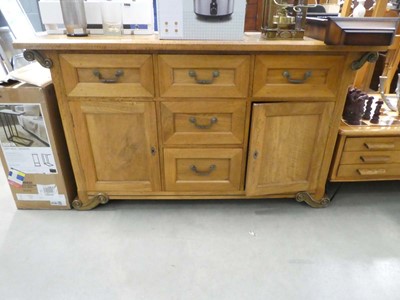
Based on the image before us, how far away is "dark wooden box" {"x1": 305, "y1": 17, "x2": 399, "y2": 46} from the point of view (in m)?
1.08

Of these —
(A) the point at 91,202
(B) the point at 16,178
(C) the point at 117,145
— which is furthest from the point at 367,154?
(B) the point at 16,178

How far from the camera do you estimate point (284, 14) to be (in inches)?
49.3

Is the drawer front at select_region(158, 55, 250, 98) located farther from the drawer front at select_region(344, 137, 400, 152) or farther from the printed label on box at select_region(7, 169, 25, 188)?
the printed label on box at select_region(7, 169, 25, 188)

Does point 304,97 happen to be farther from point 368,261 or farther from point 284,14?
point 368,261

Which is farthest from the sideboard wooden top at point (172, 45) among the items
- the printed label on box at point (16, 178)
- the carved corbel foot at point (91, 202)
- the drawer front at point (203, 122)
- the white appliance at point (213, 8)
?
the carved corbel foot at point (91, 202)

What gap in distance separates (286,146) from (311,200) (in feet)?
1.26

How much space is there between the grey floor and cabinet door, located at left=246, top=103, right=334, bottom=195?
0.63ft

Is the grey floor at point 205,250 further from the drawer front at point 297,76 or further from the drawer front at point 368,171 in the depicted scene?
the drawer front at point 297,76

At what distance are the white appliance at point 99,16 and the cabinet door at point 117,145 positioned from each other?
39 centimetres

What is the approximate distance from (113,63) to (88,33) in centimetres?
30

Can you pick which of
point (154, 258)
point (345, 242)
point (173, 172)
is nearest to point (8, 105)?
point (173, 172)

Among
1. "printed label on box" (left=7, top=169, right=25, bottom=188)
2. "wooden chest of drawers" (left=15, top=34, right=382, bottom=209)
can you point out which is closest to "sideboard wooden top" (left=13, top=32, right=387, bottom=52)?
"wooden chest of drawers" (left=15, top=34, right=382, bottom=209)

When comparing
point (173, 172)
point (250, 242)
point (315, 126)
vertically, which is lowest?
point (250, 242)

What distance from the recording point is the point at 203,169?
1.43 meters
